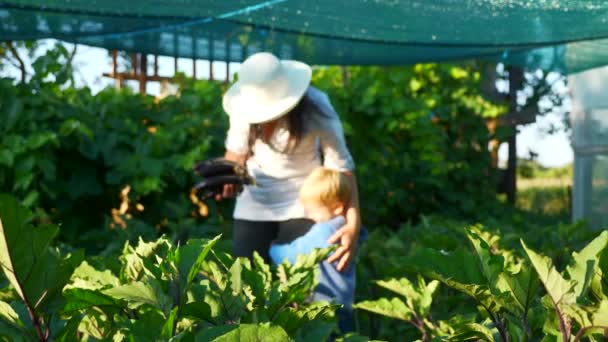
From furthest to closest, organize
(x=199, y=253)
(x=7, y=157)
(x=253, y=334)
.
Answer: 1. (x=7, y=157)
2. (x=199, y=253)
3. (x=253, y=334)

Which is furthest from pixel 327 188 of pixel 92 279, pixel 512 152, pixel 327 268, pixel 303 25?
pixel 512 152

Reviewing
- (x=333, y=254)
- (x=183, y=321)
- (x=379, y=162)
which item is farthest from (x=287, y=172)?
(x=379, y=162)

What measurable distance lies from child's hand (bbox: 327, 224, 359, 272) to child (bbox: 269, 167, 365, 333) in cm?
4

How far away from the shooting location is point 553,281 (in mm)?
1502

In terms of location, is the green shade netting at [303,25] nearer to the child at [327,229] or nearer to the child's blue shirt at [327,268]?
the child at [327,229]

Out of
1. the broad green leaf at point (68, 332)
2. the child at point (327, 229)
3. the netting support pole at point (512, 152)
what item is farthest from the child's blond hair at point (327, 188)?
the netting support pole at point (512, 152)

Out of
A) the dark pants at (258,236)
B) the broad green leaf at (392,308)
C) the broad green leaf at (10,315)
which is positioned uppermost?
the broad green leaf at (10,315)

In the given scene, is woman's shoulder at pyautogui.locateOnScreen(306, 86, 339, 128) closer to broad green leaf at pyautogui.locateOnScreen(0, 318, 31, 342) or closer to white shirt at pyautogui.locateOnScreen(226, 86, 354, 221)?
white shirt at pyautogui.locateOnScreen(226, 86, 354, 221)

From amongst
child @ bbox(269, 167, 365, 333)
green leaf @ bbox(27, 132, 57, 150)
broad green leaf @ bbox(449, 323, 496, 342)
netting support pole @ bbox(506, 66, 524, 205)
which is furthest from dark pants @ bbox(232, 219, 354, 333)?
netting support pole @ bbox(506, 66, 524, 205)

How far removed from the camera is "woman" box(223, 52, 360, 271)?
4.10 meters

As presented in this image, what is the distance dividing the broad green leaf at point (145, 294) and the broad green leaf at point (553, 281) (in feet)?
1.86

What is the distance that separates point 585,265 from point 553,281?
78 millimetres

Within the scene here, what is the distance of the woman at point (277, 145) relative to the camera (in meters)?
4.10

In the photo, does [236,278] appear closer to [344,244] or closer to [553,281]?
[553,281]
